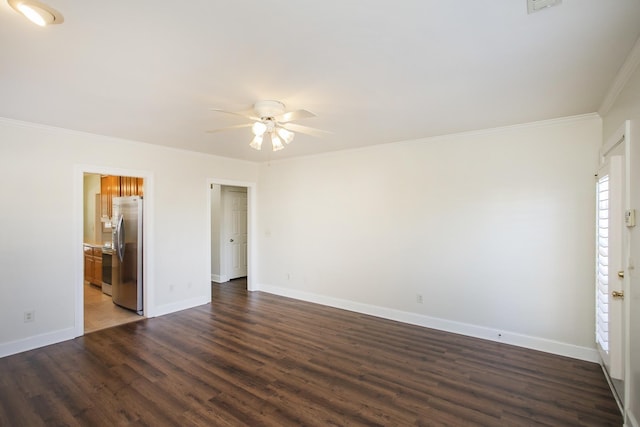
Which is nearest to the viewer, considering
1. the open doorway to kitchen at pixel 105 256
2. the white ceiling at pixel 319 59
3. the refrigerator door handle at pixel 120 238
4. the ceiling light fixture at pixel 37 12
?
the ceiling light fixture at pixel 37 12

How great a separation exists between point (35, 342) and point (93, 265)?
3.15m

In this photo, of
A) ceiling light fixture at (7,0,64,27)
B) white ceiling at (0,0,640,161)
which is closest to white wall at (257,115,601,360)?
white ceiling at (0,0,640,161)

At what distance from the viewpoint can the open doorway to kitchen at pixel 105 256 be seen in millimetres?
4691

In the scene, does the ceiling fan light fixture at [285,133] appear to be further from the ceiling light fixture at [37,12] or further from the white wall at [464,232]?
the white wall at [464,232]

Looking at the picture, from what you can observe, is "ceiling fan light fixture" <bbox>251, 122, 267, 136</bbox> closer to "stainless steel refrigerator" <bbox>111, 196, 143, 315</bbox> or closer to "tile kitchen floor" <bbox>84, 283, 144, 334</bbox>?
"stainless steel refrigerator" <bbox>111, 196, 143, 315</bbox>

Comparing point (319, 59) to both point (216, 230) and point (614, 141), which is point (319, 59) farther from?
point (216, 230)

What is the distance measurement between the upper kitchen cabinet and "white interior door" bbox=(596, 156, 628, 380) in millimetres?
6185

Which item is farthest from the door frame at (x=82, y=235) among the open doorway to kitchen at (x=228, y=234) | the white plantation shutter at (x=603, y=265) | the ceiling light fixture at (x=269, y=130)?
the white plantation shutter at (x=603, y=265)

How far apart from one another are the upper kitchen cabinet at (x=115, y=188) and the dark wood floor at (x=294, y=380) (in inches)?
104

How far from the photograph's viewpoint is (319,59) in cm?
207

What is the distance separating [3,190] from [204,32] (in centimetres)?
332

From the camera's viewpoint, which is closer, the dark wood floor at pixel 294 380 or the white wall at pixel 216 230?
the dark wood floor at pixel 294 380

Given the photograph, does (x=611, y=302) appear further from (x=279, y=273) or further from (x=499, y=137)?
(x=279, y=273)

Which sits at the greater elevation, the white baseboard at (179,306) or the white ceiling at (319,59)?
the white ceiling at (319,59)
